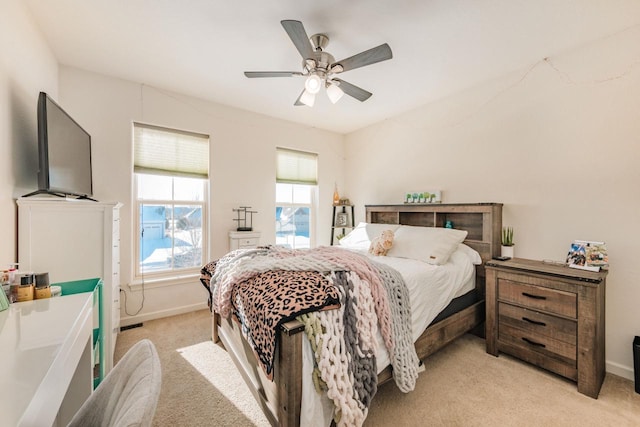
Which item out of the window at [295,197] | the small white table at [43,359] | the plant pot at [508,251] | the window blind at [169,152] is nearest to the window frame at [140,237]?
the window blind at [169,152]

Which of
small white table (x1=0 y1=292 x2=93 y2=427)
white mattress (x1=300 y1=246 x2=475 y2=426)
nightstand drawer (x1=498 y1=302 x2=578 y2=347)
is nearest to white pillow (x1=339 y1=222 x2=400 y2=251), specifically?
white mattress (x1=300 y1=246 x2=475 y2=426)

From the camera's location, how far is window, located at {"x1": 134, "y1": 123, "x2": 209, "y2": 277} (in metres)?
3.03

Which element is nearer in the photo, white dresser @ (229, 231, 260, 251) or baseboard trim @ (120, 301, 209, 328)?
baseboard trim @ (120, 301, 209, 328)

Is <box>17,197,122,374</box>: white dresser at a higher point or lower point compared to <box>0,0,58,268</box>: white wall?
lower

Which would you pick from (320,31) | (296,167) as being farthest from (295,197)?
(320,31)

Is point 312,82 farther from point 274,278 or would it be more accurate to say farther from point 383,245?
point 383,245

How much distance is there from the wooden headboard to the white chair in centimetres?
286

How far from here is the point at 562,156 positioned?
7.61 ft

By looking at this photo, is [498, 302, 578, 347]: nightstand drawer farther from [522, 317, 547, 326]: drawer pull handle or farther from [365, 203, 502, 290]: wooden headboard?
[365, 203, 502, 290]: wooden headboard

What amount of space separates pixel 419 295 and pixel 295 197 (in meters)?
2.74

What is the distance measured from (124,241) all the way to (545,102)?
442cm

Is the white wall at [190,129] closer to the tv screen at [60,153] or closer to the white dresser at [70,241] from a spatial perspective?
the tv screen at [60,153]

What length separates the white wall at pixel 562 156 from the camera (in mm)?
2020

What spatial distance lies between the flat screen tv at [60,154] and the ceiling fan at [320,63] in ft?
4.45
